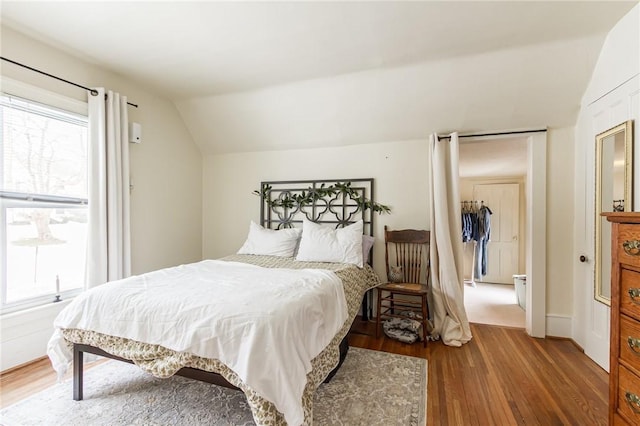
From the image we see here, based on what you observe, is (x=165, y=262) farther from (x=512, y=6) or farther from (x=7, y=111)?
(x=512, y=6)

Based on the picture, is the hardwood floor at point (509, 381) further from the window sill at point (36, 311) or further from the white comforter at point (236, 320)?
the window sill at point (36, 311)

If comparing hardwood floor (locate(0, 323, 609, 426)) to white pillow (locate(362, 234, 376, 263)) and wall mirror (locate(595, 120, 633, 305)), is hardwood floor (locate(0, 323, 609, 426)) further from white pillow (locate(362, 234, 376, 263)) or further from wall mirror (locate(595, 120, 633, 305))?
white pillow (locate(362, 234, 376, 263))

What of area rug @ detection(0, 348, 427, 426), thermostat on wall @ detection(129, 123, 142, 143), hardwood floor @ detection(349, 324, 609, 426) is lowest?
hardwood floor @ detection(349, 324, 609, 426)

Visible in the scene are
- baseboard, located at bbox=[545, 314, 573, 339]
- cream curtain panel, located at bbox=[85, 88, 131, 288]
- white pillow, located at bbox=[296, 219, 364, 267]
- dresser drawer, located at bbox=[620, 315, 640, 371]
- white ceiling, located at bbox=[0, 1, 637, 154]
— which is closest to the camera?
dresser drawer, located at bbox=[620, 315, 640, 371]

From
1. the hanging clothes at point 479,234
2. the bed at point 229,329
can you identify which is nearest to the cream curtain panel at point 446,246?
the bed at point 229,329

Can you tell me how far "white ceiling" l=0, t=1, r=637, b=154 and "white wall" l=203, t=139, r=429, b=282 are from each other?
0.19 metres

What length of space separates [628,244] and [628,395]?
633mm

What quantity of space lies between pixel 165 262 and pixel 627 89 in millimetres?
4568

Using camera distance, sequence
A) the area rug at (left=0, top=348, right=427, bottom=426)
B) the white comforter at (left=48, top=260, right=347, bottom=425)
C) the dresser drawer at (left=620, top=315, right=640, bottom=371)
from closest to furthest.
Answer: the dresser drawer at (left=620, top=315, right=640, bottom=371)
the white comforter at (left=48, top=260, right=347, bottom=425)
the area rug at (left=0, top=348, right=427, bottom=426)

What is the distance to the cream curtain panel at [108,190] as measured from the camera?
8.31ft

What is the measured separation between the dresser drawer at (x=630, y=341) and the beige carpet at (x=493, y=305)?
2.26 m

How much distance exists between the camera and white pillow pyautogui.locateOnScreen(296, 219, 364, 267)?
2.93 metres

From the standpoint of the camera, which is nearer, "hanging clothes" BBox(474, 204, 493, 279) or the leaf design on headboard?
the leaf design on headboard

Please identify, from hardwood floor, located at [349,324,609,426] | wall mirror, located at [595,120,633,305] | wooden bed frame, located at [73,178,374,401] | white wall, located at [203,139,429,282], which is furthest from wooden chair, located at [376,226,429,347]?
wall mirror, located at [595,120,633,305]
